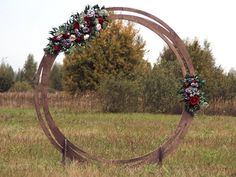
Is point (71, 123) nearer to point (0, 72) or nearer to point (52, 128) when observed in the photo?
point (52, 128)

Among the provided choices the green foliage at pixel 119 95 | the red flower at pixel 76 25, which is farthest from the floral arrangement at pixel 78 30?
the green foliage at pixel 119 95

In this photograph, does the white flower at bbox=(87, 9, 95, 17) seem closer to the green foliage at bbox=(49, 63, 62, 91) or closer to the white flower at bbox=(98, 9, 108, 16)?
the white flower at bbox=(98, 9, 108, 16)

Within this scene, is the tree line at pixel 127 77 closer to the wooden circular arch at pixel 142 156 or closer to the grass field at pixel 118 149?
the grass field at pixel 118 149

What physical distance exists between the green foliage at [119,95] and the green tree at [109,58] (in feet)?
7.62

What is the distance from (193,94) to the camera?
9.04 m

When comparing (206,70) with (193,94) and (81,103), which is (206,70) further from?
(193,94)

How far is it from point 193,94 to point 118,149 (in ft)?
8.27

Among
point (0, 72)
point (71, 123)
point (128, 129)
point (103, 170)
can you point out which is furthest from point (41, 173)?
point (0, 72)

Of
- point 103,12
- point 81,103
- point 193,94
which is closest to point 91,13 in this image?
point 103,12

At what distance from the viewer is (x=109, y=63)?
1110 inches

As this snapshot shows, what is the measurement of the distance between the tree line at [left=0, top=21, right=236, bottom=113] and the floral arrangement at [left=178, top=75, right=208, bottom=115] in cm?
1467

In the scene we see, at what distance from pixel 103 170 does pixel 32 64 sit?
47.3 metres

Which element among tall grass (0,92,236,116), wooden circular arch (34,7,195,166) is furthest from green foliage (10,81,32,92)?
wooden circular arch (34,7,195,166)

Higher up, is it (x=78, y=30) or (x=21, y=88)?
(x=78, y=30)
